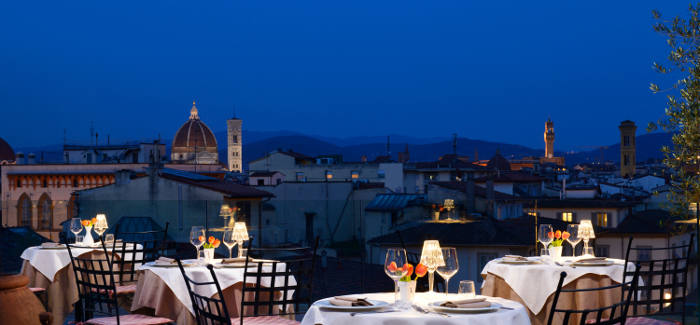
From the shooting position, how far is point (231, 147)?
564 ft

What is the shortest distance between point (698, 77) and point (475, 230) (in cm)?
1707

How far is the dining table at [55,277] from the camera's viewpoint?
26.7 feet

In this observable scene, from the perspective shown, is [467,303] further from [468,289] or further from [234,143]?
[234,143]

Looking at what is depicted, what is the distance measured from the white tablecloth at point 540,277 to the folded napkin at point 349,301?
2439mm

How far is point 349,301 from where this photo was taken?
432cm

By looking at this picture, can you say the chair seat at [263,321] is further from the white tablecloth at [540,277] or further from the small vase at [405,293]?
the white tablecloth at [540,277]

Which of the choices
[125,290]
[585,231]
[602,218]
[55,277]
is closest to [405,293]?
[585,231]

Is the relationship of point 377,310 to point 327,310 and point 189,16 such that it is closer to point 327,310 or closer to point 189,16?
point 327,310

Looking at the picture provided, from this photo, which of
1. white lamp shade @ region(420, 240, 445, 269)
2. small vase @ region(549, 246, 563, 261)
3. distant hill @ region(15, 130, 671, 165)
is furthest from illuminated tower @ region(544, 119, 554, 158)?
white lamp shade @ region(420, 240, 445, 269)

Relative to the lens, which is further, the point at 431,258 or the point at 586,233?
the point at 586,233

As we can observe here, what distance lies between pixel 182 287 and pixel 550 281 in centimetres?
275

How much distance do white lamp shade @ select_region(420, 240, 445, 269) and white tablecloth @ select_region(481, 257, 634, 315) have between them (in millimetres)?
2232

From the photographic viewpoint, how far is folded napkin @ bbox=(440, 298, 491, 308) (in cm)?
414

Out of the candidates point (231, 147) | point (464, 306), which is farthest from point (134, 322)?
point (231, 147)
